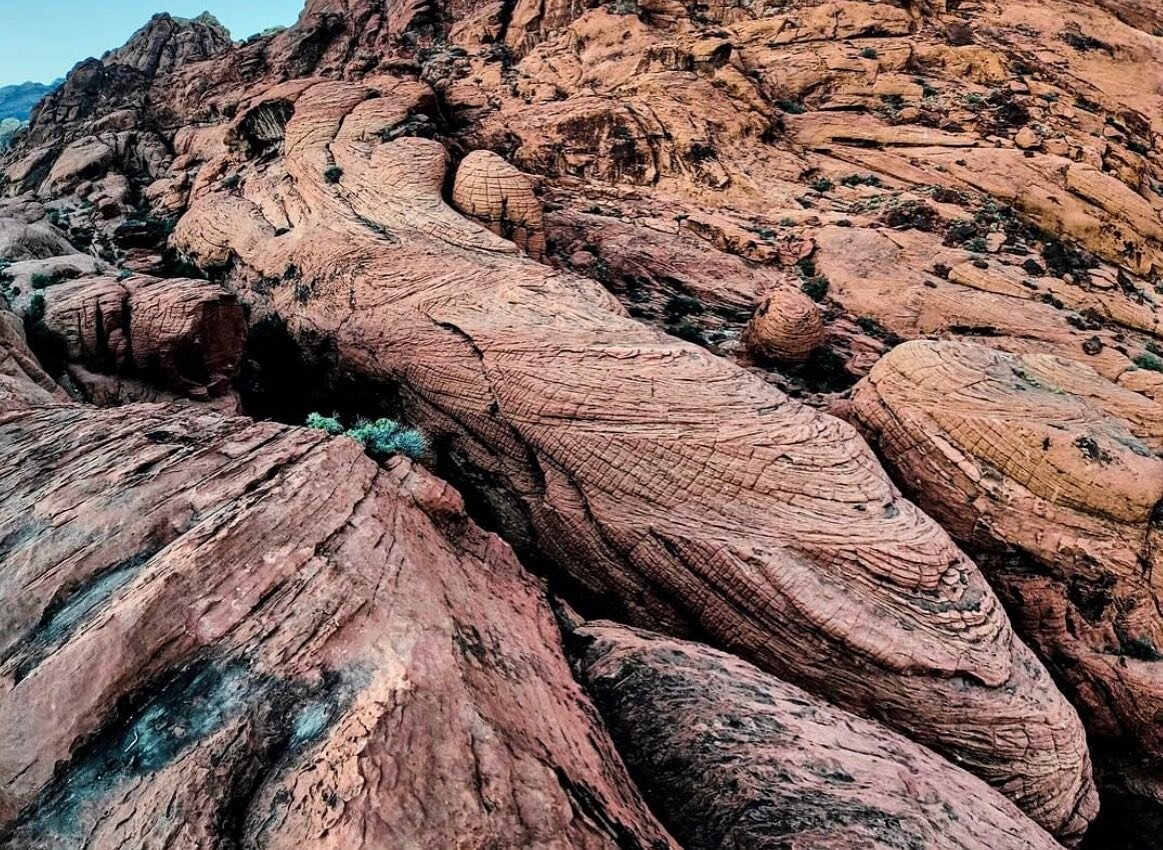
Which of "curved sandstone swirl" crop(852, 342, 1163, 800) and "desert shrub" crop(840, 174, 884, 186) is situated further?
"desert shrub" crop(840, 174, 884, 186)

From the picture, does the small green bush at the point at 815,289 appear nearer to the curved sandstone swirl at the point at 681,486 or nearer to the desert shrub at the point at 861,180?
the desert shrub at the point at 861,180

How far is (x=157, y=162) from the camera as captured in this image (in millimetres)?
34500

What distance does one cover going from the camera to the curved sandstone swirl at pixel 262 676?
16.6 ft

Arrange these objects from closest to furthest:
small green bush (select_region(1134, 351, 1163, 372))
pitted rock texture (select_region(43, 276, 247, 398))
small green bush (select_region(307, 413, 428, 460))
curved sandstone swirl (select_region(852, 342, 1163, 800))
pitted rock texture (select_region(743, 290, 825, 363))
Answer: small green bush (select_region(307, 413, 428, 460)) < curved sandstone swirl (select_region(852, 342, 1163, 800)) < pitted rock texture (select_region(43, 276, 247, 398)) < small green bush (select_region(1134, 351, 1163, 372)) < pitted rock texture (select_region(743, 290, 825, 363))

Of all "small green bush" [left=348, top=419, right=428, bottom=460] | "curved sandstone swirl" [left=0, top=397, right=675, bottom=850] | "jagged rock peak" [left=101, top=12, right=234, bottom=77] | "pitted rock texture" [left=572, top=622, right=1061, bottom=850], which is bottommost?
"pitted rock texture" [left=572, top=622, right=1061, bottom=850]

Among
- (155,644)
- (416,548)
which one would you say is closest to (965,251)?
(416,548)

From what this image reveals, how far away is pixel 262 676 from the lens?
5914 millimetres

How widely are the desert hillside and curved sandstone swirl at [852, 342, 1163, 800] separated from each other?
0.08m

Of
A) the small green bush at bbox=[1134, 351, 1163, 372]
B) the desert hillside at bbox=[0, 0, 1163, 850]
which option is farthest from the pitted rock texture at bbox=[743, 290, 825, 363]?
the small green bush at bbox=[1134, 351, 1163, 372]

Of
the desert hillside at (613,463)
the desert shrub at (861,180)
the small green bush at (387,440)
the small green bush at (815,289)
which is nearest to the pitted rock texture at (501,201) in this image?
the desert hillside at (613,463)

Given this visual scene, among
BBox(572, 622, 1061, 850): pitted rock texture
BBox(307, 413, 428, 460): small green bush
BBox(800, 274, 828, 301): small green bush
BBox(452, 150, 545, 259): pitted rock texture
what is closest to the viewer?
BBox(572, 622, 1061, 850): pitted rock texture

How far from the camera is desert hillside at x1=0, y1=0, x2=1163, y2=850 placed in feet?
19.2

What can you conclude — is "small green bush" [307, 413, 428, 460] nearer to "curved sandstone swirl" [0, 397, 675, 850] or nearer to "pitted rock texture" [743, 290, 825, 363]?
"curved sandstone swirl" [0, 397, 675, 850]

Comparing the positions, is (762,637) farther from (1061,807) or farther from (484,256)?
(484,256)
